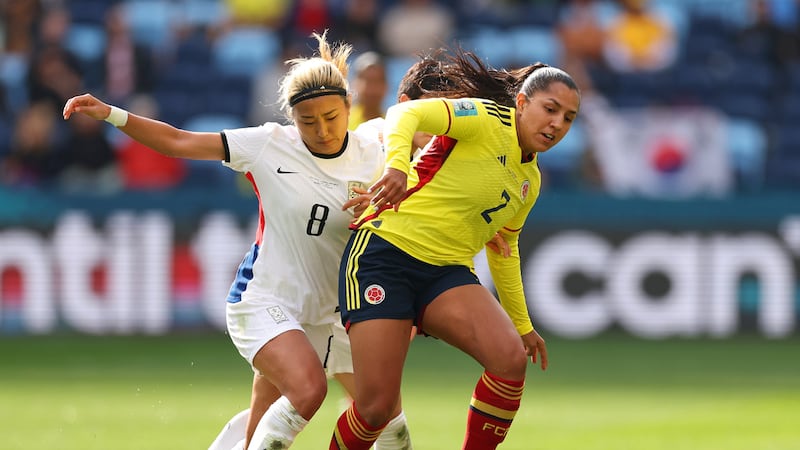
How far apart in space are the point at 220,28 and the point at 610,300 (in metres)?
6.34

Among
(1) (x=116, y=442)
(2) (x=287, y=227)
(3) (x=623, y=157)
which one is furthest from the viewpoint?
(3) (x=623, y=157)

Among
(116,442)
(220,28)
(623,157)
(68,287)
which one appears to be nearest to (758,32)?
(623,157)

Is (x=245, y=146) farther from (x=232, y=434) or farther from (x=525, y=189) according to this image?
(x=232, y=434)

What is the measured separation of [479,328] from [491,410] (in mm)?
368

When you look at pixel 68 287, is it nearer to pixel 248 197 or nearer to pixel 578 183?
pixel 248 197

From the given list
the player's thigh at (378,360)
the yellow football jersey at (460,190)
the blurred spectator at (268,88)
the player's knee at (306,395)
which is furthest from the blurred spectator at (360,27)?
the player's knee at (306,395)

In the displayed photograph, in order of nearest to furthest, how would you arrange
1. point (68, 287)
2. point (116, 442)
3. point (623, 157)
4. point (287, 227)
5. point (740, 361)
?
point (287, 227) < point (116, 442) < point (740, 361) < point (68, 287) < point (623, 157)

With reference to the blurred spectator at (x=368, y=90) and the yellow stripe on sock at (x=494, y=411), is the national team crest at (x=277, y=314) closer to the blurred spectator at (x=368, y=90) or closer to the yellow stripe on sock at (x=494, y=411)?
the yellow stripe on sock at (x=494, y=411)

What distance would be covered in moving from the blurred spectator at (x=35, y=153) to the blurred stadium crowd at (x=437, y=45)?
0.02 metres

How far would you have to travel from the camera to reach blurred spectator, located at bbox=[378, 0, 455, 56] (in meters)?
15.5

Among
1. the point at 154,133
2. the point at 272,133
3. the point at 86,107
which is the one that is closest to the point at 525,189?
the point at 272,133

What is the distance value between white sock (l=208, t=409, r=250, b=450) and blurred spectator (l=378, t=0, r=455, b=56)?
9.31 meters

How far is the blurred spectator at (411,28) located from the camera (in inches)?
611

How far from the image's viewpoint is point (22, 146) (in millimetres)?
14266
